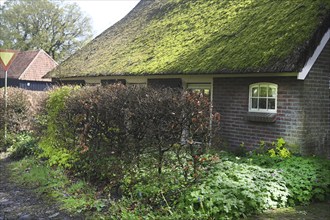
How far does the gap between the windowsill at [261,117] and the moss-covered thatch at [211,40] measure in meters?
1.25

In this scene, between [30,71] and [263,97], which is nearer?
[263,97]

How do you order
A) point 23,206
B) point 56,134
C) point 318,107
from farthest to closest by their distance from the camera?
point 56,134, point 318,107, point 23,206

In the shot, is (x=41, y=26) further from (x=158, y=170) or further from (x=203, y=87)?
(x=158, y=170)

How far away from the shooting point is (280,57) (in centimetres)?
835

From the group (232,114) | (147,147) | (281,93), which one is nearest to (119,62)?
(232,114)

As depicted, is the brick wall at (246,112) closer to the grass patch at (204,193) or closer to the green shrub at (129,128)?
the grass patch at (204,193)

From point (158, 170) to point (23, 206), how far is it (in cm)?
238

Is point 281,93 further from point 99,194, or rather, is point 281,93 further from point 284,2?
point 99,194

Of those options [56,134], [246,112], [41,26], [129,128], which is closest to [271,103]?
[246,112]

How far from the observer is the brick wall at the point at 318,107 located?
29.0 ft

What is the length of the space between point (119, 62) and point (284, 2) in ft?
20.7

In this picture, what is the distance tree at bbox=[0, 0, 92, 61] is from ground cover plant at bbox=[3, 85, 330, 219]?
3916 cm

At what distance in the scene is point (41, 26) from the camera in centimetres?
4431

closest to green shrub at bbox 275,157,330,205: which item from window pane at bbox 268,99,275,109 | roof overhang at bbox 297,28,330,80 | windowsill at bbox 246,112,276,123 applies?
windowsill at bbox 246,112,276,123
